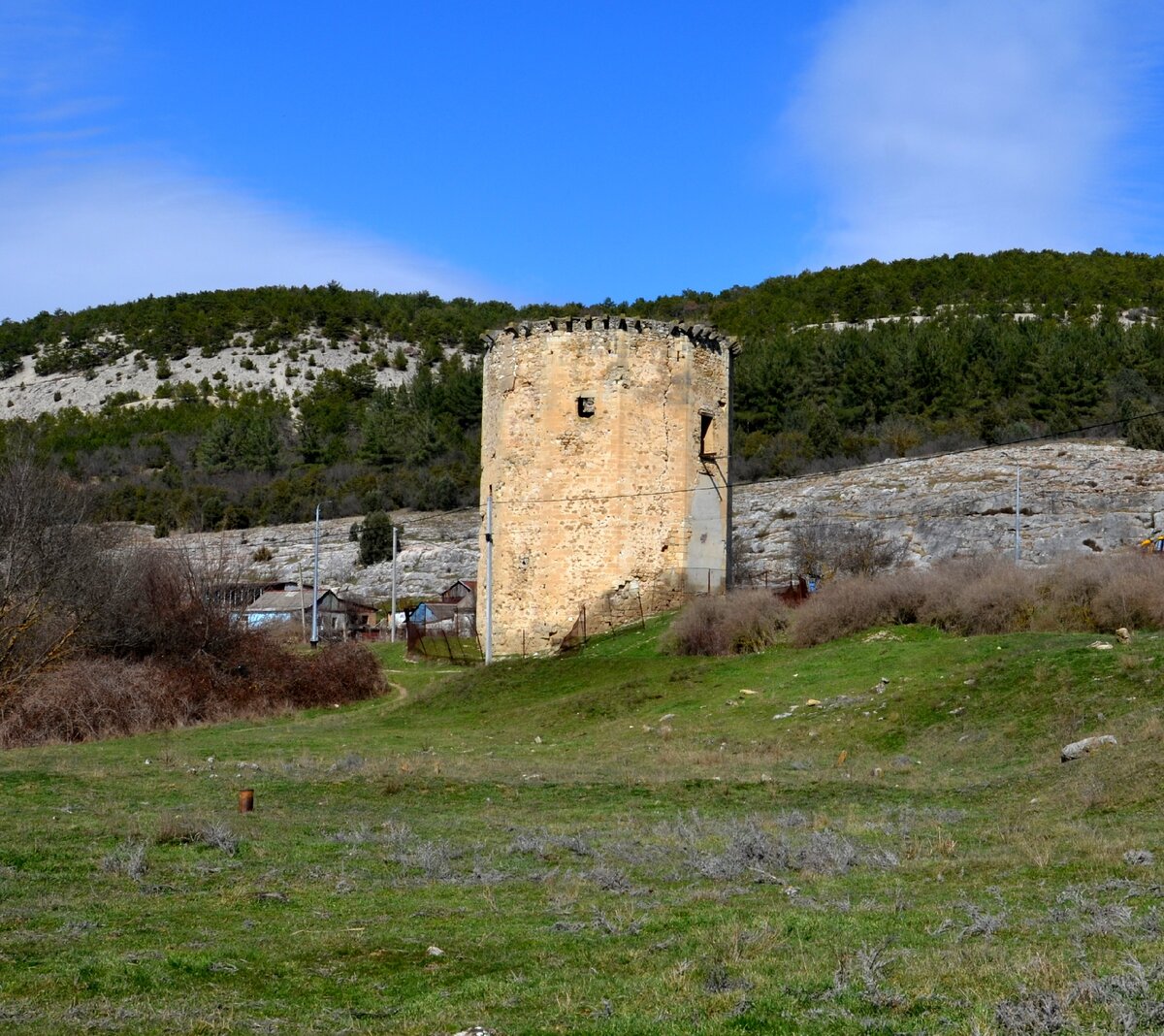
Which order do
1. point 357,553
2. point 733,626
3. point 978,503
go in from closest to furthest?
point 733,626
point 978,503
point 357,553

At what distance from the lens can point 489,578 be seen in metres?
32.3

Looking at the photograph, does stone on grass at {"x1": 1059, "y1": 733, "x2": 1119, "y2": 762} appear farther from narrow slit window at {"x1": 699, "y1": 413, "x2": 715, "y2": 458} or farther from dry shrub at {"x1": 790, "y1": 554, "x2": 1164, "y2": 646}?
narrow slit window at {"x1": 699, "y1": 413, "x2": 715, "y2": 458}

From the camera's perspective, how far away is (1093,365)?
233 feet

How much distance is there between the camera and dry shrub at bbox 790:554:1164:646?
20750 mm

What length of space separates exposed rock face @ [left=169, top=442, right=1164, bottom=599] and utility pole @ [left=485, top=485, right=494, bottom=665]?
41.0ft

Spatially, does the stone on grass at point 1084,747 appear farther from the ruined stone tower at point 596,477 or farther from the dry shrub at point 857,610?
the ruined stone tower at point 596,477

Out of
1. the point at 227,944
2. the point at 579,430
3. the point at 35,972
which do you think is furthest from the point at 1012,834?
the point at 579,430

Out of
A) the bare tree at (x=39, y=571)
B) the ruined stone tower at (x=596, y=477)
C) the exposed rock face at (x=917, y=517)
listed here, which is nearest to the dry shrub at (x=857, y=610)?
the ruined stone tower at (x=596, y=477)

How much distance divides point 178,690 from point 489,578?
8629 mm

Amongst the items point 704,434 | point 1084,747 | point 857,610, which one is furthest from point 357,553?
point 1084,747

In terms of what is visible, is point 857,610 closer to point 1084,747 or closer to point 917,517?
point 1084,747

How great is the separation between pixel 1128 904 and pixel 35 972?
223 inches

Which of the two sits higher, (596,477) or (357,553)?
(596,477)

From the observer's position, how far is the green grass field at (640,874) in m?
5.45
